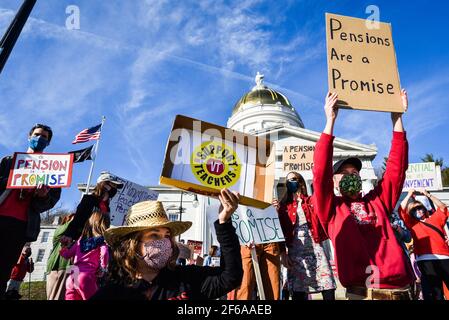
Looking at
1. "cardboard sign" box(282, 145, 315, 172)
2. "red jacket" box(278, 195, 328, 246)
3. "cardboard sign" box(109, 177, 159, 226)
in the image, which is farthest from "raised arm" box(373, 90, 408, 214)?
"cardboard sign" box(282, 145, 315, 172)

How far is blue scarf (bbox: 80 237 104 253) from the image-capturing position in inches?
177

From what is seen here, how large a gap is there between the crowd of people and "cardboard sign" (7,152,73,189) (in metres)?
0.13

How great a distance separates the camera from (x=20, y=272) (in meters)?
11.2

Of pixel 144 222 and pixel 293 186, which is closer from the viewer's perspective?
pixel 144 222

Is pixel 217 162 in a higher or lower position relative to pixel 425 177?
lower

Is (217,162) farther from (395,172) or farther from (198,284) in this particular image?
(395,172)

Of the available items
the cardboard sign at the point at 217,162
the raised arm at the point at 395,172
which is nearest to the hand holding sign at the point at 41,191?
the cardboard sign at the point at 217,162

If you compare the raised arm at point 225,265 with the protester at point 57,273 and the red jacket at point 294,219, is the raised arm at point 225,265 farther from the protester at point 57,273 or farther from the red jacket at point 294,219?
the protester at point 57,273

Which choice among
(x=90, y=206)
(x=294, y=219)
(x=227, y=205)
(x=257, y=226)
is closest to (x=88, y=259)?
(x=90, y=206)

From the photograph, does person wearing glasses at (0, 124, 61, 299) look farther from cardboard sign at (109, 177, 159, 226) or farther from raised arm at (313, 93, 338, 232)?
raised arm at (313, 93, 338, 232)

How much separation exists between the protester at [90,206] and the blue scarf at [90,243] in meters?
0.33

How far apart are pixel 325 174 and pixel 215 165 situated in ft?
3.14

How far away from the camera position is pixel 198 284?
2.29 metres

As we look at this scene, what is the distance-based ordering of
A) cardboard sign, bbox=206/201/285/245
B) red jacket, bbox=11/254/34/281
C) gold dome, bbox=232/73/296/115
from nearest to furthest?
cardboard sign, bbox=206/201/285/245 → red jacket, bbox=11/254/34/281 → gold dome, bbox=232/73/296/115
